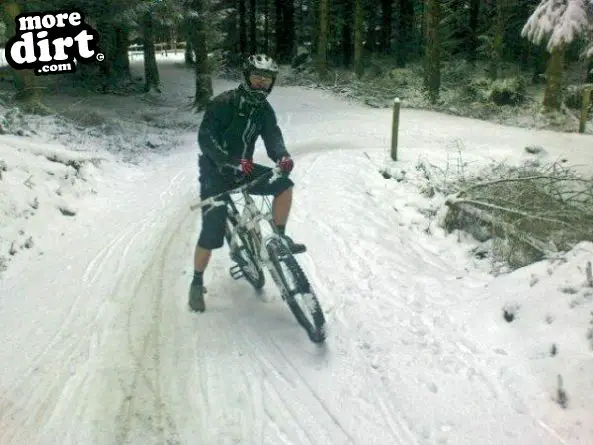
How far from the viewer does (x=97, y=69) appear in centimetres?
2416

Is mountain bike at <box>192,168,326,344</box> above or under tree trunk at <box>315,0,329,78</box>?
under

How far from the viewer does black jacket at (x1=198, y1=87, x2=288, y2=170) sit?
5.33 meters

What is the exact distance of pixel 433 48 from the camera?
75.0 ft

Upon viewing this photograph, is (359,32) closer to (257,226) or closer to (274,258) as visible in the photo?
(257,226)

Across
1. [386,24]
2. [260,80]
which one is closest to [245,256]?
[260,80]

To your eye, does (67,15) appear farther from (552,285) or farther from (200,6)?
(552,285)

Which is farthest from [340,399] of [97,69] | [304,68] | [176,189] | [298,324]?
[304,68]

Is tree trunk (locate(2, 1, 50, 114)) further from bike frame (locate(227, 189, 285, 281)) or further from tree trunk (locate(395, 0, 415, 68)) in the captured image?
tree trunk (locate(395, 0, 415, 68))

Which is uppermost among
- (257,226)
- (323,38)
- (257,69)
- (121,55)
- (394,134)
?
(323,38)

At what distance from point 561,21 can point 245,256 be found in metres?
14.1

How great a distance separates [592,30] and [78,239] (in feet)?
50.5

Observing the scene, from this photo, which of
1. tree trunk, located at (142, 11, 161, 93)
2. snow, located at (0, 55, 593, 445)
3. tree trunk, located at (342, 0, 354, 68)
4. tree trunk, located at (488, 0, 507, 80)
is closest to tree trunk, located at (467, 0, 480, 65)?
tree trunk, located at (488, 0, 507, 80)

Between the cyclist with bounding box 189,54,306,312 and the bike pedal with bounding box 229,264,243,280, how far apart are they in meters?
0.53

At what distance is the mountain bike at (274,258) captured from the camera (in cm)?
497
